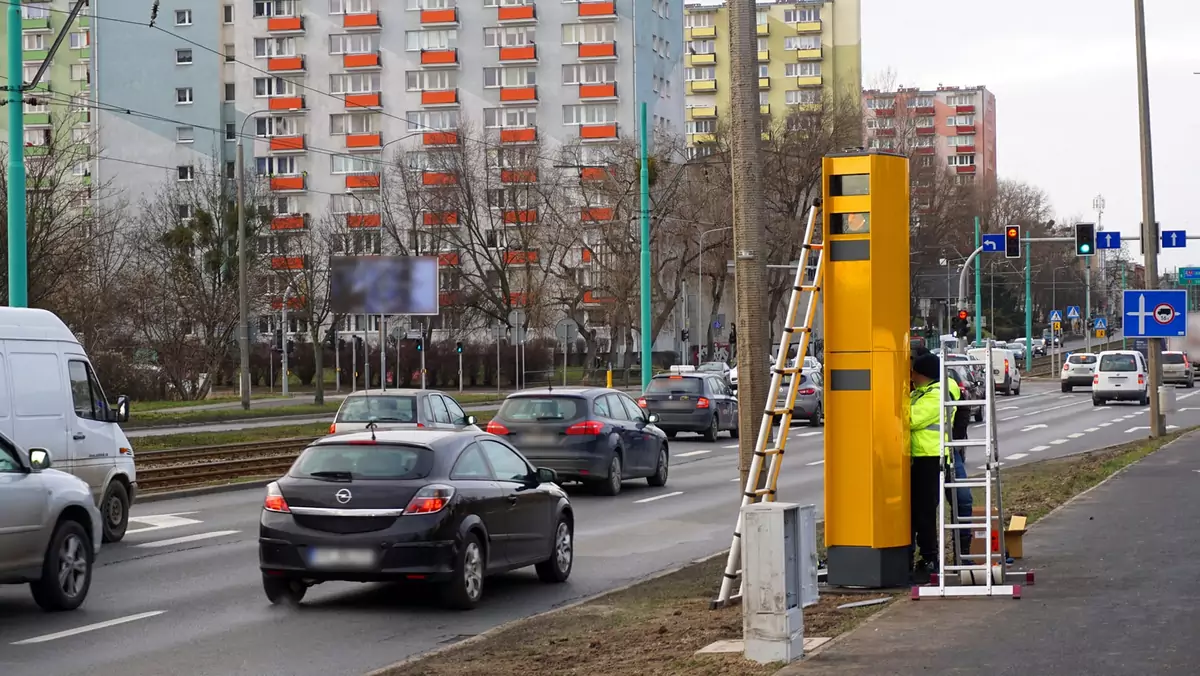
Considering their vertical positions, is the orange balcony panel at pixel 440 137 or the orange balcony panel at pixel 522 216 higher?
the orange balcony panel at pixel 440 137

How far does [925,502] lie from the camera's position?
444 inches

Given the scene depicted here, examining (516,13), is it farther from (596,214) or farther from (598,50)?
(596,214)

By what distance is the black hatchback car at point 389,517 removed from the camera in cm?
1123

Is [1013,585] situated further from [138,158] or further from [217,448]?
[138,158]

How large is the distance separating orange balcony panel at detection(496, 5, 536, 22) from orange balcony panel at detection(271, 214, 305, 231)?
759 inches

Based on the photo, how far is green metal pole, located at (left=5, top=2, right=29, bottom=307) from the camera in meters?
22.2

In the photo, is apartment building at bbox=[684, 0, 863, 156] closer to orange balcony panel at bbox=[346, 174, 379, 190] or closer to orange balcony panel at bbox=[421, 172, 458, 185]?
orange balcony panel at bbox=[346, 174, 379, 190]

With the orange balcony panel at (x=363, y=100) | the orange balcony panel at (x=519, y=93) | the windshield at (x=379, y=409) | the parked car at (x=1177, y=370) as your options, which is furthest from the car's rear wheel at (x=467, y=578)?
the orange balcony panel at (x=363, y=100)

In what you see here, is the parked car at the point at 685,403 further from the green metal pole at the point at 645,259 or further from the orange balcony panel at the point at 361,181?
the orange balcony panel at the point at 361,181

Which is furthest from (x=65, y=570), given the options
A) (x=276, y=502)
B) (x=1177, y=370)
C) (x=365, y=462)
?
(x=1177, y=370)

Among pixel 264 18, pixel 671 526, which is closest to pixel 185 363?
pixel 671 526

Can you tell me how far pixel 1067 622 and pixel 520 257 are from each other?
228ft

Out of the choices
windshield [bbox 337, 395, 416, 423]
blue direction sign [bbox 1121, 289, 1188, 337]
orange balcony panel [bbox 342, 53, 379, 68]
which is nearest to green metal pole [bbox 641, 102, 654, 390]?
blue direction sign [bbox 1121, 289, 1188, 337]

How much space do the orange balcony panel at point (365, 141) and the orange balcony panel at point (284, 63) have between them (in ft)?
19.5
